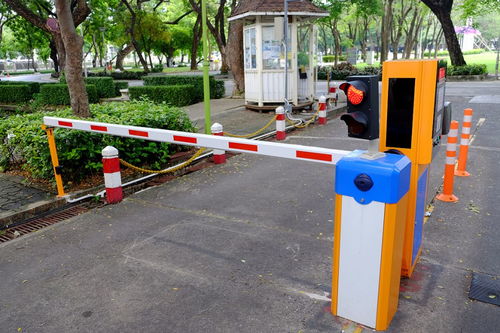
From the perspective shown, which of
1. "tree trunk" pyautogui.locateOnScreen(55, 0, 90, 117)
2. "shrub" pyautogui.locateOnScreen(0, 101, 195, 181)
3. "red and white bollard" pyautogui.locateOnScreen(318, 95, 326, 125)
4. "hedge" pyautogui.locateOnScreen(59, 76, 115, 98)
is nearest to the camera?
"shrub" pyautogui.locateOnScreen(0, 101, 195, 181)

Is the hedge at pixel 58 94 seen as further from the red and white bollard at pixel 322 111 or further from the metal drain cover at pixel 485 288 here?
the metal drain cover at pixel 485 288

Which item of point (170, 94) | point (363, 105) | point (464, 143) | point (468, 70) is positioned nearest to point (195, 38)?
point (468, 70)

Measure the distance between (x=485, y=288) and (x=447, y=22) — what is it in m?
24.7

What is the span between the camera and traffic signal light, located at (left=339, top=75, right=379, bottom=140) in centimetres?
286

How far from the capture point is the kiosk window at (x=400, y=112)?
3111 mm

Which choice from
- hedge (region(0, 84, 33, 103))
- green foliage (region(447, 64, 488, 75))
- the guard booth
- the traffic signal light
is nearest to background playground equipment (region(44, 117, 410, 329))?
the traffic signal light

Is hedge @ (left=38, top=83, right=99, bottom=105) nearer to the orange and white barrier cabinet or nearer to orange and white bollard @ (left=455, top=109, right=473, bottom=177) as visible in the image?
orange and white bollard @ (left=455, top=109, right=473, bottom=177)

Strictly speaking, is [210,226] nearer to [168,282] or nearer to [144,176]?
[168,282]

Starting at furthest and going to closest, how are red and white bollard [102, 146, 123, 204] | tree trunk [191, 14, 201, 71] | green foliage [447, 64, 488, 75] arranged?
tree trunk [191, 14, 201, 71], green foliage [447, 64, 488, 75], red and white bollard [102, 146, 123, 204]

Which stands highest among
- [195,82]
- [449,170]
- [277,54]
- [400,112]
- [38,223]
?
[277,54]

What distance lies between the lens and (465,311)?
3219 mm

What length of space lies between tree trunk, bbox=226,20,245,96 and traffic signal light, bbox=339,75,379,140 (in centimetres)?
1453

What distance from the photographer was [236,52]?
56.3 ft

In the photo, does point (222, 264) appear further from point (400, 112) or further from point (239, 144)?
point (400, 112)
